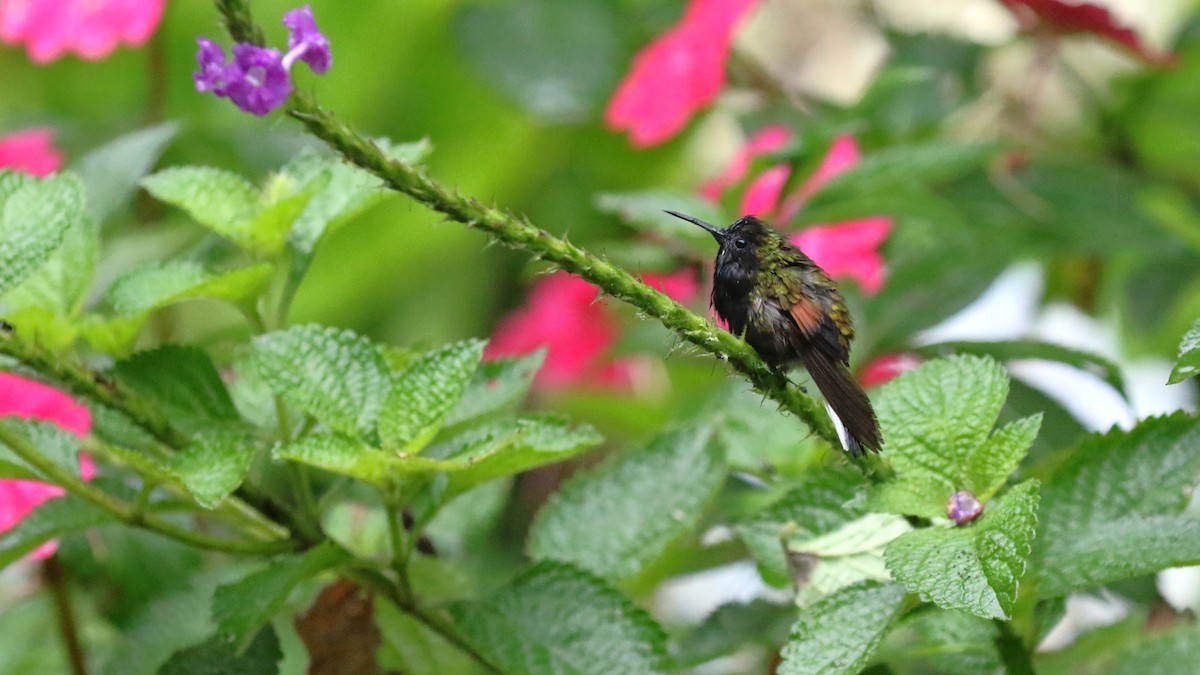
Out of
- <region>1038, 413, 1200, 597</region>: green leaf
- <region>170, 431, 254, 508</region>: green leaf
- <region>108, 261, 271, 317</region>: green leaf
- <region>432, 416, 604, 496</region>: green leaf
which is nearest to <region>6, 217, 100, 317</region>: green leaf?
<region>108, 261, 271, 317</region>: green leaf

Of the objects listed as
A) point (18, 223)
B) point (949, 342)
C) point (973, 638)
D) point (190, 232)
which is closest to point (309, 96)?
point (18, 223)

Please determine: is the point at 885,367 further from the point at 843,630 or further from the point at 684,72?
the point at 843,630

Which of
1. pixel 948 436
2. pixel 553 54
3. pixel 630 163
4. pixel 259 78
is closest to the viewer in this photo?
pixel 259 78

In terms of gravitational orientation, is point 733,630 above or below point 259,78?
below

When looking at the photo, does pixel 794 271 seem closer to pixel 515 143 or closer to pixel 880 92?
pixel 880 92

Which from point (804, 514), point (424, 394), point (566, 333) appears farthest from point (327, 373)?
point (566, 333)

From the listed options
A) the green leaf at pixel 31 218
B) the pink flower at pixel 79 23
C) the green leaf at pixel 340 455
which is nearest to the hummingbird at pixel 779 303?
the green leaf at pixel 340 455
